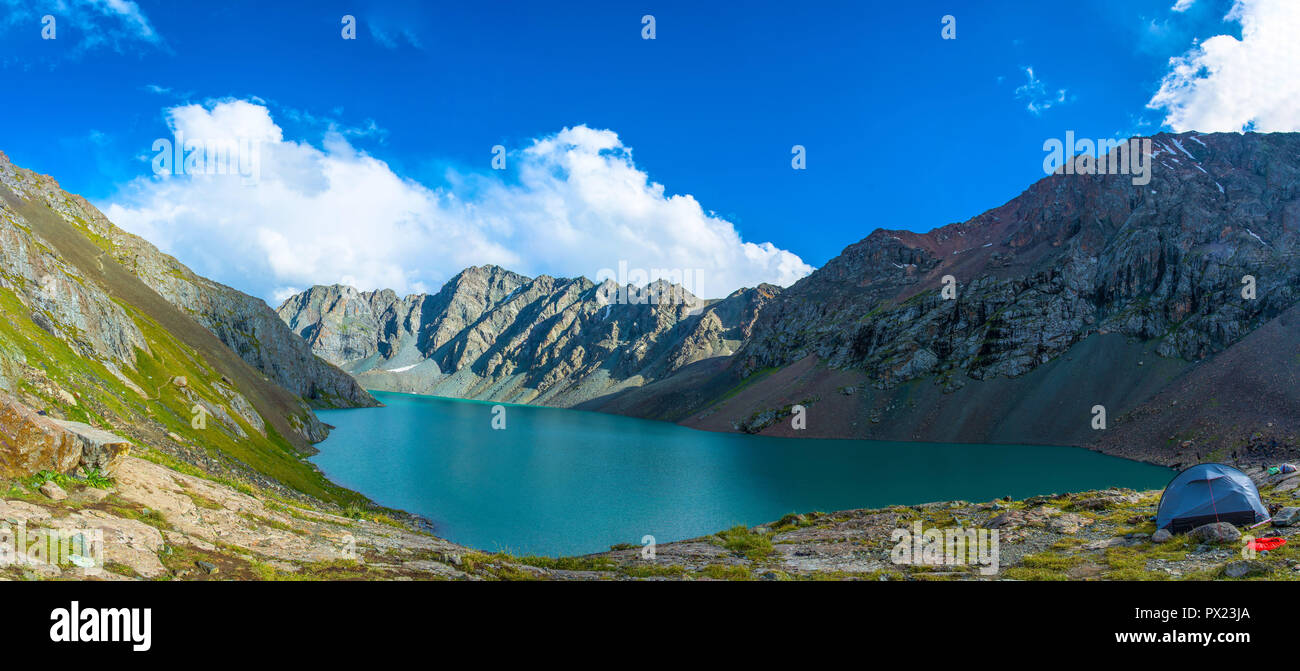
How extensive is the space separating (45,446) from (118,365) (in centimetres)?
3526

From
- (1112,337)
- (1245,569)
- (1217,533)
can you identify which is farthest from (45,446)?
(1112,337)

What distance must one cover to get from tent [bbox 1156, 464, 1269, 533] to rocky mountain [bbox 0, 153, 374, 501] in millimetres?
40453

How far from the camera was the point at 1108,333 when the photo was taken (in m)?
129

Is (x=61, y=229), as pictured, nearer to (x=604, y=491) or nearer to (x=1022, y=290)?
(x=604, y=491)

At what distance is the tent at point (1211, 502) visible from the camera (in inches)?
827

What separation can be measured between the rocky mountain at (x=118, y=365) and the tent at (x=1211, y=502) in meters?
40.5

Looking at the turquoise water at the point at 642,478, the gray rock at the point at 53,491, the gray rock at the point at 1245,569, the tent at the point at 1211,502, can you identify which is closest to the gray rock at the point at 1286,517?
the tent at the point at 1211,502

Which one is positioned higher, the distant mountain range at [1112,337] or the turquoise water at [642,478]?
the distant mountain range at [1112,337]

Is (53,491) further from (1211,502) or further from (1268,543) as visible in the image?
(1211,502)

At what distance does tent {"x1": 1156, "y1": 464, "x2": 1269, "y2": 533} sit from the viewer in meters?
21.0

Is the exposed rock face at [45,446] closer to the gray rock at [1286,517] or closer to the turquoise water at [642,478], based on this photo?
the turquoise water at [642,478]

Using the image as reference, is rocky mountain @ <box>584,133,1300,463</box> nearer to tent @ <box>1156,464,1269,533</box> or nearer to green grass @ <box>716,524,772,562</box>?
tent @ <box>1156,464,1269,533</box>

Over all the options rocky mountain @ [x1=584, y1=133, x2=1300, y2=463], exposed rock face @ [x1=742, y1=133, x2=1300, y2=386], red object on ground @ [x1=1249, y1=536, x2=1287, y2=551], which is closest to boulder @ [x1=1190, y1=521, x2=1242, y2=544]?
red object on ground @ [x1=1249, y1=536, x2=1287, y2=551]
